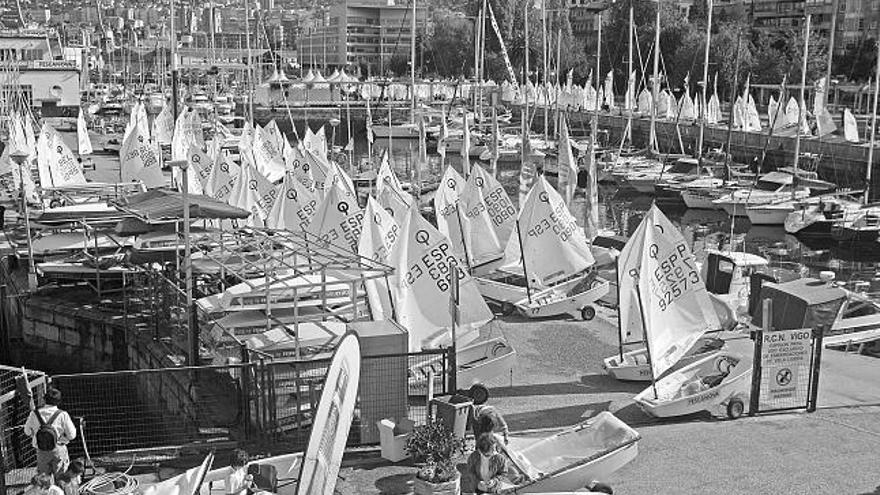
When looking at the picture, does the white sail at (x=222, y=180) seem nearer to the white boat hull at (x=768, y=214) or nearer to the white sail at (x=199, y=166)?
the white sail at (x=199, y=166)

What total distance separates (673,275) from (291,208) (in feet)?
37.8

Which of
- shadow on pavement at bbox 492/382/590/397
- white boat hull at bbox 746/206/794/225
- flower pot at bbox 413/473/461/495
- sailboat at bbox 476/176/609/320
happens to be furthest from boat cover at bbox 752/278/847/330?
white boat hull at bbox 746/206/794/225

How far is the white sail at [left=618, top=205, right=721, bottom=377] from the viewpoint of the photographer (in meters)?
14.8

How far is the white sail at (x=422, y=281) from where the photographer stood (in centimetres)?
1567

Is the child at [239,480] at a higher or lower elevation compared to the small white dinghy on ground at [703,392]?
higher

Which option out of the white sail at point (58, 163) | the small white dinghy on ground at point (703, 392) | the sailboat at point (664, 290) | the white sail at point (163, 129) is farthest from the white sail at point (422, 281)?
the white sail at point (163, 129)

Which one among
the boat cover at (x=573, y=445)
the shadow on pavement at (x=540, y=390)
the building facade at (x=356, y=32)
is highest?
the building facade at (x=356, y=32)

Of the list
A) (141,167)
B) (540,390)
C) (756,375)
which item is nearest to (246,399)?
(540,390)

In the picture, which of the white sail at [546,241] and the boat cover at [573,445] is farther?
the white sail at [546,241]

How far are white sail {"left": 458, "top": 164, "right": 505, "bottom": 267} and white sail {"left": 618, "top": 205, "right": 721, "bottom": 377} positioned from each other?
8.53 metres

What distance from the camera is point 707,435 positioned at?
13.0 m

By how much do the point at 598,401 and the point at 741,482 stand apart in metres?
3.72

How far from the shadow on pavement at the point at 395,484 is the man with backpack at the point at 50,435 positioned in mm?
3508

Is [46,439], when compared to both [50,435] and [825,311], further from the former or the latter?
[825,311]
